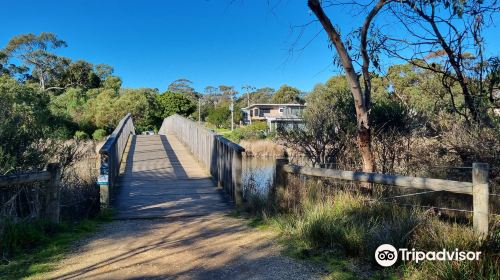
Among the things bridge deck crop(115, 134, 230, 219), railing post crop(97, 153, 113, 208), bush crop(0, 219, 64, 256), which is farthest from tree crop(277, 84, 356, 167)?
bush crop(0, 219, 64, 256)

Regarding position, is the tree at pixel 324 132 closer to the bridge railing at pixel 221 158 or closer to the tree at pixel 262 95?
the bridge railing at pixel 221 158

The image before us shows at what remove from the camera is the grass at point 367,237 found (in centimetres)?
382

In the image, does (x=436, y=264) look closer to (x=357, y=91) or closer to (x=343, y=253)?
(x=343, y=253)

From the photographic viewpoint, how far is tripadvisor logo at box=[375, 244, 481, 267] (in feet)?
12.5

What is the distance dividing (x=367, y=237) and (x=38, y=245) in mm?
3822

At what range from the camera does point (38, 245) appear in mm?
5375

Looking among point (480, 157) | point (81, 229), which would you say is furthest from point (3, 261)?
point (480, 157)

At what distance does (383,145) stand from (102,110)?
3718cm

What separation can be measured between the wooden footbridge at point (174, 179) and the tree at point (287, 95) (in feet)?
242

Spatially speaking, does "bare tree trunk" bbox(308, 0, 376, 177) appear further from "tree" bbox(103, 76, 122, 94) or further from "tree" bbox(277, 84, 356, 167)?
"tree" bbox(103, 76, 122, 94)

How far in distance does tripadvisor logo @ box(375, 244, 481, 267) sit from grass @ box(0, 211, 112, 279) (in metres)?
3.31

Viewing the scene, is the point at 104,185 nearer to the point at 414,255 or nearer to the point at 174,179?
the point at 174,179

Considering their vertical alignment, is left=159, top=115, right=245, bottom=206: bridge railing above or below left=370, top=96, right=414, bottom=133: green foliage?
below

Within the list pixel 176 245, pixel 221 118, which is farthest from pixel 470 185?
pixel 221 118
